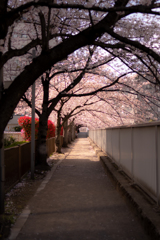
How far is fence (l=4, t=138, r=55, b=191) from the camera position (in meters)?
6.93

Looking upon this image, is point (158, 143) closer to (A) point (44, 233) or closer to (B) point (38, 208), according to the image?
(A) point (44, 233)

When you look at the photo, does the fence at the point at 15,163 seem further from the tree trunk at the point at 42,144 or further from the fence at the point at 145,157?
the fence at the point at 145,157

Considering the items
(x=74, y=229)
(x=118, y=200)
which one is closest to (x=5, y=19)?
(x=74, y=229)

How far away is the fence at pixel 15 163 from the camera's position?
22.7 ft

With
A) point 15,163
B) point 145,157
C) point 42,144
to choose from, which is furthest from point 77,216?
point 42,144

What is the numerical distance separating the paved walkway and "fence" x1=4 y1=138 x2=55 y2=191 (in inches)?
34.3

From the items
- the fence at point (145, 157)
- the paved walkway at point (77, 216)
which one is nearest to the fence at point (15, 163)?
the paved walkway at point (77, 216)

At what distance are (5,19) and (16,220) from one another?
376 cm

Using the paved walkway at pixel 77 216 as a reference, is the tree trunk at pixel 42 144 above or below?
above

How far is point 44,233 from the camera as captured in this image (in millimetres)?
4281

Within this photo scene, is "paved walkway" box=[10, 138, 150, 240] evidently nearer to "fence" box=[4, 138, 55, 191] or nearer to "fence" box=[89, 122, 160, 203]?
"fence" box=[89, 122, 160, 203]

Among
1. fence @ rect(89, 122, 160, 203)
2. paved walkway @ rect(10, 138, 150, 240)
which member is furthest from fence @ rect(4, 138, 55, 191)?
fence @ rect(89, 122, 160, 203)

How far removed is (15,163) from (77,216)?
3481 mm

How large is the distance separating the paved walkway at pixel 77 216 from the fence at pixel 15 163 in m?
0.87
